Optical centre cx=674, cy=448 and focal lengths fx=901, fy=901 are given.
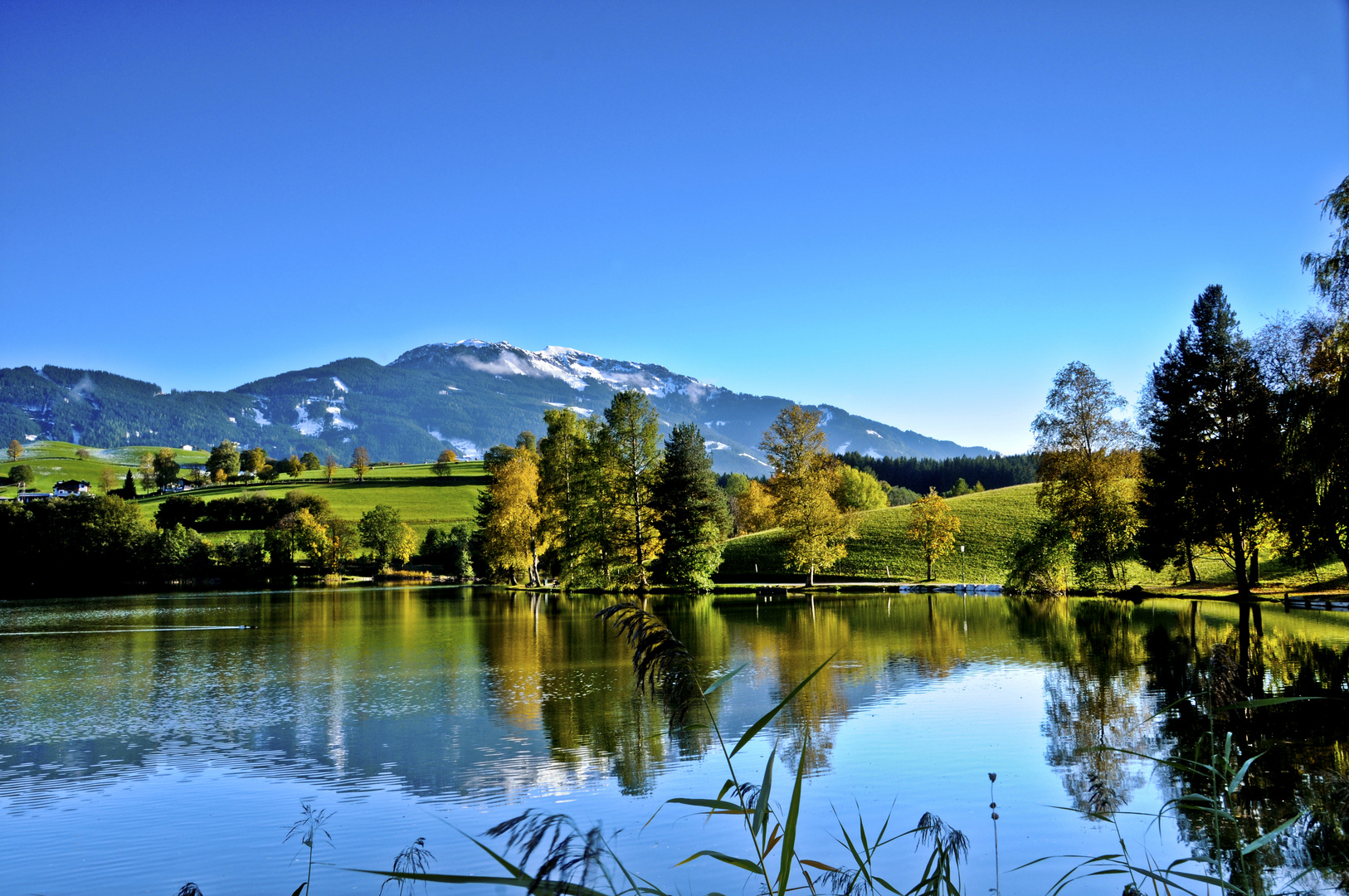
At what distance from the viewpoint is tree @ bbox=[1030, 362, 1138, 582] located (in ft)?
148

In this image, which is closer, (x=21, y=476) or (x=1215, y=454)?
(x=1215, y=454)

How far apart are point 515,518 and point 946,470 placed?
363 ft

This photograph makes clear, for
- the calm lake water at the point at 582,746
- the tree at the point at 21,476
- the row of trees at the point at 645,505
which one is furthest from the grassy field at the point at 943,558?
the tree at the point at 21,476

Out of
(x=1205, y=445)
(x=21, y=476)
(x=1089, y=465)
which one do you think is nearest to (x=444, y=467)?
(x=21, y=476)

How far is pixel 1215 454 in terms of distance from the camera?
118 ft

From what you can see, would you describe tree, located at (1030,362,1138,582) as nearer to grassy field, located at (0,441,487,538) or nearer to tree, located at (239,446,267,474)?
grassy field, located at (0,441,487,538)

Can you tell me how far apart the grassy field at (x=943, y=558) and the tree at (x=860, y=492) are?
680 inches

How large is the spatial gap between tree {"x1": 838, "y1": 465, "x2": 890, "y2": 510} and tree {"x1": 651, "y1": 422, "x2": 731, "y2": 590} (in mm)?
35469

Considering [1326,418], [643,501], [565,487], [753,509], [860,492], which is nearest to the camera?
[1326,418]

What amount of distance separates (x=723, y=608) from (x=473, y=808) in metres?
33.3

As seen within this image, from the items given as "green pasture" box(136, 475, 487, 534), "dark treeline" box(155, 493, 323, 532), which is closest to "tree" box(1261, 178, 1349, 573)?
"dark treeline" box(155, 493, 323, 532)

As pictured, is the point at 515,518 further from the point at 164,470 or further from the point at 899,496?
the point at 164,470

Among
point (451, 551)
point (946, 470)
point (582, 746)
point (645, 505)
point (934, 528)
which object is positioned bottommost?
point (582, 746)

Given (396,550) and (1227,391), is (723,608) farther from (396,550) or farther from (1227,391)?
(396,550)
